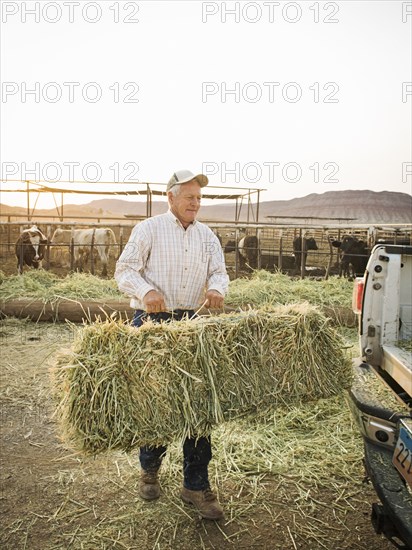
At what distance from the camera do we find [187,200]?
3.14 meters

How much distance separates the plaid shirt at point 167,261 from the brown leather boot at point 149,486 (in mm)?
1176

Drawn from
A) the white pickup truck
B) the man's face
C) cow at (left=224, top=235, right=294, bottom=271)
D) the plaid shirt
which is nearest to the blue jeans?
the plaid shirt

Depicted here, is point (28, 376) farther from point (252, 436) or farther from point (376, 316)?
point (376, 316)

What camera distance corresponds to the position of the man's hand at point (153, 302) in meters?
2.91

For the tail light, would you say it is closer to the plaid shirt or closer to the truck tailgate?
the truck tailgate

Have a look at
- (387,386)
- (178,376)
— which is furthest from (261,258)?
(178,376)

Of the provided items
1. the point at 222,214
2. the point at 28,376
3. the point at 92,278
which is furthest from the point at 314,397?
the point at 222,214

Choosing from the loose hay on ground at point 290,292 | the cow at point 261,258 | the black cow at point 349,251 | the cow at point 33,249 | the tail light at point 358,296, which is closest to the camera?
the tail light at point 358,296

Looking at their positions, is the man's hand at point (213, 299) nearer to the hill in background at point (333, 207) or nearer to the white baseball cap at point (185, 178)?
the white baseball cap at point (185, 178)

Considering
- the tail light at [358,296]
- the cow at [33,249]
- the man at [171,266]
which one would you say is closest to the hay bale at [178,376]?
the man at [171,266]

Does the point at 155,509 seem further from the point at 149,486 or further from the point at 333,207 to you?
the point at 333,207

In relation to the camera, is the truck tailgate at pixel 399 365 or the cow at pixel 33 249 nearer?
the truck tailgate at pixel 399 365

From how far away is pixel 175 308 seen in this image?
322 cm

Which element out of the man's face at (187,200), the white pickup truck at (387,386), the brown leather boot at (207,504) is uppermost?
the man's face at (187,200)
